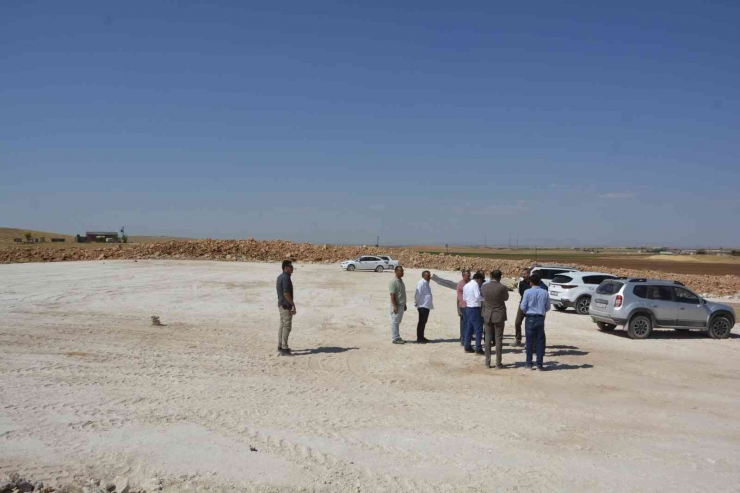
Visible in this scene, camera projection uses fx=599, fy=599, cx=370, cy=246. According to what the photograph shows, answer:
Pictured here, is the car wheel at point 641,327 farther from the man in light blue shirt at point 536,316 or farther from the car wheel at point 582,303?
the man in light blue shirt at point 536,316

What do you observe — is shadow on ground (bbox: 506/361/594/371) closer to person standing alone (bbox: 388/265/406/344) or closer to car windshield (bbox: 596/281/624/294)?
person standing alone (bbox: 388/265/406/344)

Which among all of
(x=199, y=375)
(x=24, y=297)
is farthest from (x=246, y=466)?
(x=24, y=297)

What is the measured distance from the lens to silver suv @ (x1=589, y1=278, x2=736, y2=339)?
52.8 feet

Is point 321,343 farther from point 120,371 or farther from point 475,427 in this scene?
point 475,427

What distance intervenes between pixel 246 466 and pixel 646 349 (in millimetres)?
11637

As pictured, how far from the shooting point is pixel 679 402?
31.1 ft

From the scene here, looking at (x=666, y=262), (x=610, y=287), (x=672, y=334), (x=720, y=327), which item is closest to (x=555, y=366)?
(x=610, y=287)

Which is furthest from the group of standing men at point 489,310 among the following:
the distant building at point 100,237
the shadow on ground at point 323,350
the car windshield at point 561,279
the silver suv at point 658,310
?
the distant building at point 100,237

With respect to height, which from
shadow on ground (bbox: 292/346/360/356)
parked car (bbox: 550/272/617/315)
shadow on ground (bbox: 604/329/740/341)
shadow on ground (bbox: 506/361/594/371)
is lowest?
shadow on ground (bbox: 604/329/740/341)

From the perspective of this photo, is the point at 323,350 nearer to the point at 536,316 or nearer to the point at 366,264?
the point at 536,316

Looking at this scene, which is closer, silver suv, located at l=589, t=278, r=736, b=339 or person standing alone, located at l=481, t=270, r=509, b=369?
person standing alone, located at l=481, t=270, r=509, b=369

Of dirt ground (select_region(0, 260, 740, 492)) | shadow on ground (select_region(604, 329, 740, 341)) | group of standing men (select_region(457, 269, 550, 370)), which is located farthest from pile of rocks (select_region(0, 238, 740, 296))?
group of standing men (select_region(457, 269, 550, 370))

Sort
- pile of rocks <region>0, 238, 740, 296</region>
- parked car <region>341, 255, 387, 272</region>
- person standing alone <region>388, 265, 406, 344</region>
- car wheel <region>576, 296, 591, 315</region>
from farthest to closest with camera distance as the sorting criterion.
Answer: pile of rocks <region>0, 238, 740, 296</region> → parked car <region>341, 255, 387, 272</region> → car wheel <region>576, 296, 591, 315</region> → person standing alone <region>388, 265, 406, 344</region>

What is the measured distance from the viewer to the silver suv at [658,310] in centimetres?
1609
